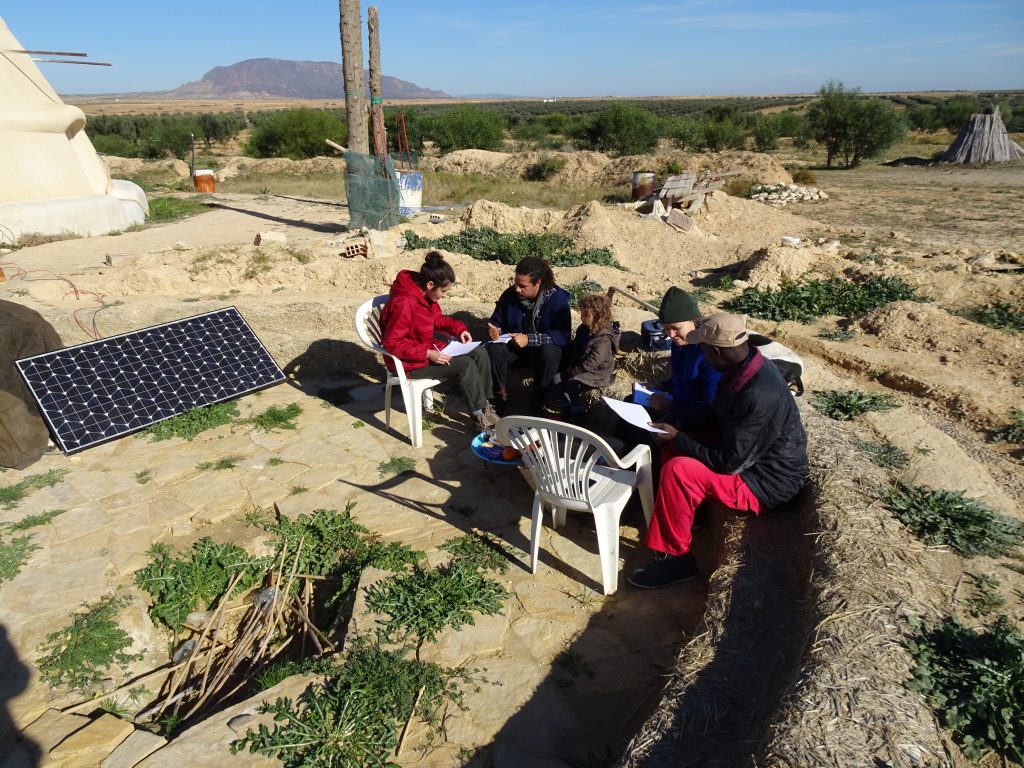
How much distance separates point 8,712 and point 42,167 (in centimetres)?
1226

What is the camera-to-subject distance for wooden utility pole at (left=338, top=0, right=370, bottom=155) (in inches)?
490

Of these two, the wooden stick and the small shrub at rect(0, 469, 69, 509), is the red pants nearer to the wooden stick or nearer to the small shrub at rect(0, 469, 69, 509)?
the wooden stick

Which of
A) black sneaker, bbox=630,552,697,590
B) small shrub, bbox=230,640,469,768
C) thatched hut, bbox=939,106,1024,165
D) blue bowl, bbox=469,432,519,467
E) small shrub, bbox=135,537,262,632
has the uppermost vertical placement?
thatched hut, bbox=939,106,1024,165

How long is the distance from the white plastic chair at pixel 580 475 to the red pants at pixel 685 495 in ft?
0.63

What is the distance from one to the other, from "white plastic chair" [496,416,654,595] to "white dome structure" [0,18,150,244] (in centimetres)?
1130

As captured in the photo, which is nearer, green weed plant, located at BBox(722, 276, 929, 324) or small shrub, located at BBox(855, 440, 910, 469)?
small shrub, located at BBox(855, 440, 910, 469)

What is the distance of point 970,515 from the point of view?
305 centimetres

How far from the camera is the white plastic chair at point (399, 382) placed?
470 cm

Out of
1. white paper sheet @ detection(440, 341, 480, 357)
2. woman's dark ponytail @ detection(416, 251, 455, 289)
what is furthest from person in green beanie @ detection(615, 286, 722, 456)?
woman's dark ponytail @ detection(416, 251, 455, 289)

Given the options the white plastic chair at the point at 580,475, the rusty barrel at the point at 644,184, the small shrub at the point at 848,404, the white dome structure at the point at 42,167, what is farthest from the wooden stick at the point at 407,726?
the rusty barrel at the point at 644,184

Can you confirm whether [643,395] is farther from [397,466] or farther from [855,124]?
[855,124]

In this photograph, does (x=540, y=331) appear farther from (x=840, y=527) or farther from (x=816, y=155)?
(x=816, y=155)

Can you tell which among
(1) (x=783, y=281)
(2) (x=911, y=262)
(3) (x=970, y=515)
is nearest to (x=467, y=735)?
(3) (x=970, y=515)

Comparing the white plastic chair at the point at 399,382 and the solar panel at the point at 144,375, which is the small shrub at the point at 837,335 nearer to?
the white plastic chair at the point at 399,382
